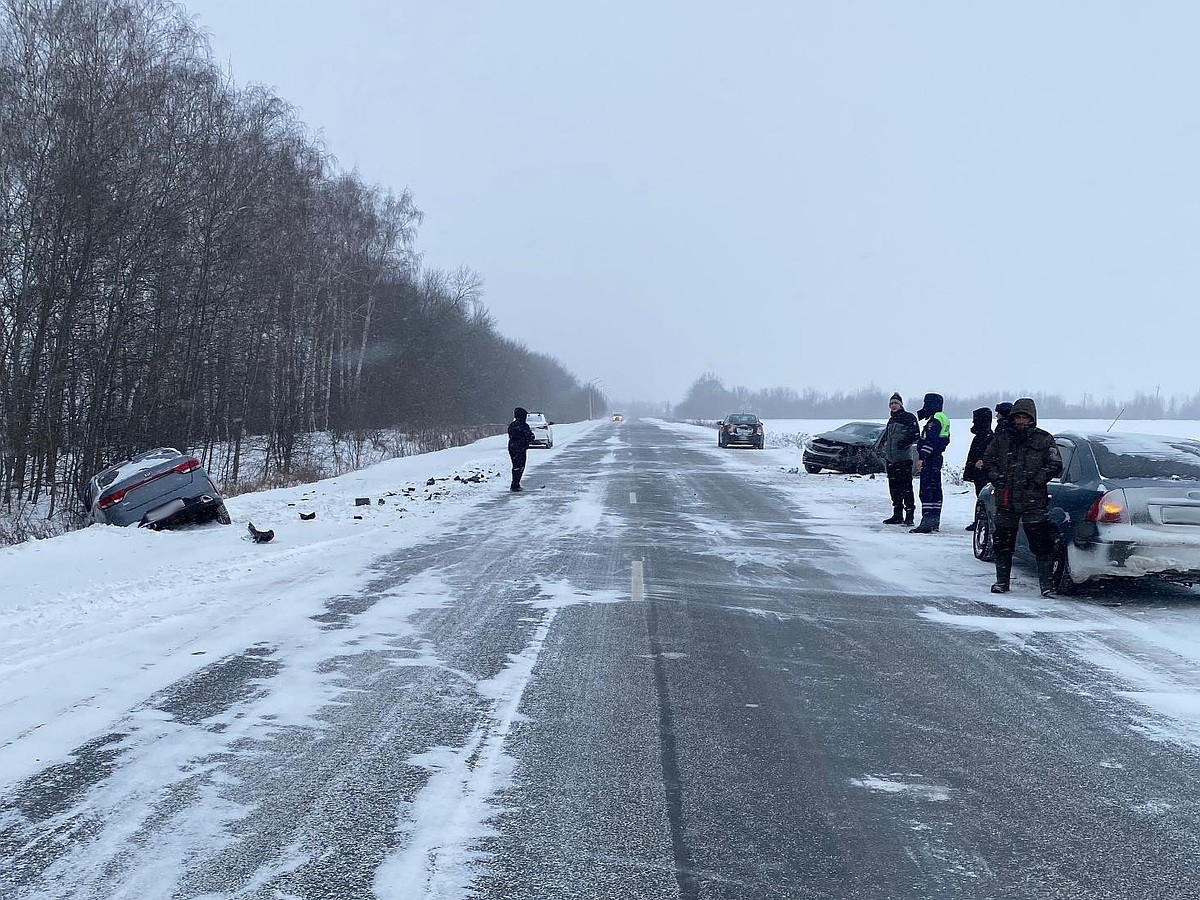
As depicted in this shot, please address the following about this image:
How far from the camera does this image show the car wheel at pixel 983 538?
10.0 metres

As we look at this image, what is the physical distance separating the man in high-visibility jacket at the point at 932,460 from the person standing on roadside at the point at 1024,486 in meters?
3.83

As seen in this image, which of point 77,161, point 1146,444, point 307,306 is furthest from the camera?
point 307,306

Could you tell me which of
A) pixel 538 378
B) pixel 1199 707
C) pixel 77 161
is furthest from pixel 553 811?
pixel 538 378

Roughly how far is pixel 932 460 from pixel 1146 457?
4.35m

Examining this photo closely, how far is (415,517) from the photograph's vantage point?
1371 centimetres

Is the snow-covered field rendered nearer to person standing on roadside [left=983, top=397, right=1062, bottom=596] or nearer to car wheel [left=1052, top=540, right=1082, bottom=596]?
car wheel [left=1052, top=540, right=1082, bottom=596]

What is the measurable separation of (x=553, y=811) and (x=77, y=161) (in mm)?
18521

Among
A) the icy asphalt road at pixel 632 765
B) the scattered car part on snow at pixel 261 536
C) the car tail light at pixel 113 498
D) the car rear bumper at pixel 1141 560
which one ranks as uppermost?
the car tail light at pixel 113 498

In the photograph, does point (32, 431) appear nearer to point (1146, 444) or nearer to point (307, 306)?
point (307, 306)

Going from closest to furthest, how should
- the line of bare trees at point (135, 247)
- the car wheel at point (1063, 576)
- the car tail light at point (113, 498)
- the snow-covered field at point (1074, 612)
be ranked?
the snow-covered field at point (1074, 612) < the car wheel at point (1063, 576) < the car tail light at point (113, 498) < the line of bare trees at point (135, 247)

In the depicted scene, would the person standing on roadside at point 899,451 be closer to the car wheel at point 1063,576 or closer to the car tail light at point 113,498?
the car wheel at point 1063,576

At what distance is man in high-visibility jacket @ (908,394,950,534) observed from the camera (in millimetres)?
12164

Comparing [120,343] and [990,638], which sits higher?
[120,343]

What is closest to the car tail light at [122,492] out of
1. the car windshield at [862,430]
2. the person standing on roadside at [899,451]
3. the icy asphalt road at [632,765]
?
the icy asphalt road at [632,765]
